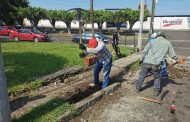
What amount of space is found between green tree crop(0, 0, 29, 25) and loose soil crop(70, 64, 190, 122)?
42144mm

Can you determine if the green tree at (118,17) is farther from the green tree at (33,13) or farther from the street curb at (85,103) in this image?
the street curb at (85,103)

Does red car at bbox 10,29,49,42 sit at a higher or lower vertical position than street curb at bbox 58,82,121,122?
higher

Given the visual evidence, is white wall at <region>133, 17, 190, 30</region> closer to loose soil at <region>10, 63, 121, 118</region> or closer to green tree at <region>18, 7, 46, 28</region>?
green tree at <region>18, 7, 46, 28</region>

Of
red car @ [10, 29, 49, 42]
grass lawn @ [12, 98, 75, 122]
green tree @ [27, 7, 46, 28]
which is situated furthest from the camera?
green tree @ [27, 7, 46, 28]

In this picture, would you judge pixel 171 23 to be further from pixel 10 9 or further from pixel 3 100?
pixel 3 100

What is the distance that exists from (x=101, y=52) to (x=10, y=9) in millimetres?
44415

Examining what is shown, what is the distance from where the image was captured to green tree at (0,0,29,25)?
46625 mm

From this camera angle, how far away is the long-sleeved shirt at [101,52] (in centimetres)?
745

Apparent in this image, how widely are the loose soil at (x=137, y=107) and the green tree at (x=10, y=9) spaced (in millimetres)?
42144

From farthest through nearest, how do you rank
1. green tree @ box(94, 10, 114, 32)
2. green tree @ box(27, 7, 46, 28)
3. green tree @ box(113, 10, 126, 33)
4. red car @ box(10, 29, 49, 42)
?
green tree @ box(27, 7, 46, 28) → green tree @ box(94, 10, 114, 32) → green tree @ box(113, 10, 126, 33) → red car @ box(10, 29, 49, 42)

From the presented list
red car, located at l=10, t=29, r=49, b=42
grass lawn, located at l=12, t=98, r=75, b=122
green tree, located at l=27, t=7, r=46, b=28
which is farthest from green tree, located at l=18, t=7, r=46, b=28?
grass lawn, located at l=12, t=98, r=75, b=122

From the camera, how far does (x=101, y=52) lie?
7562 millimetres

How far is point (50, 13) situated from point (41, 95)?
44455 millimetres

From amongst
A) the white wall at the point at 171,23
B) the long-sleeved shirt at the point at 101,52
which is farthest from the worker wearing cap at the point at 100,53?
the white wall at the point at 171,23
